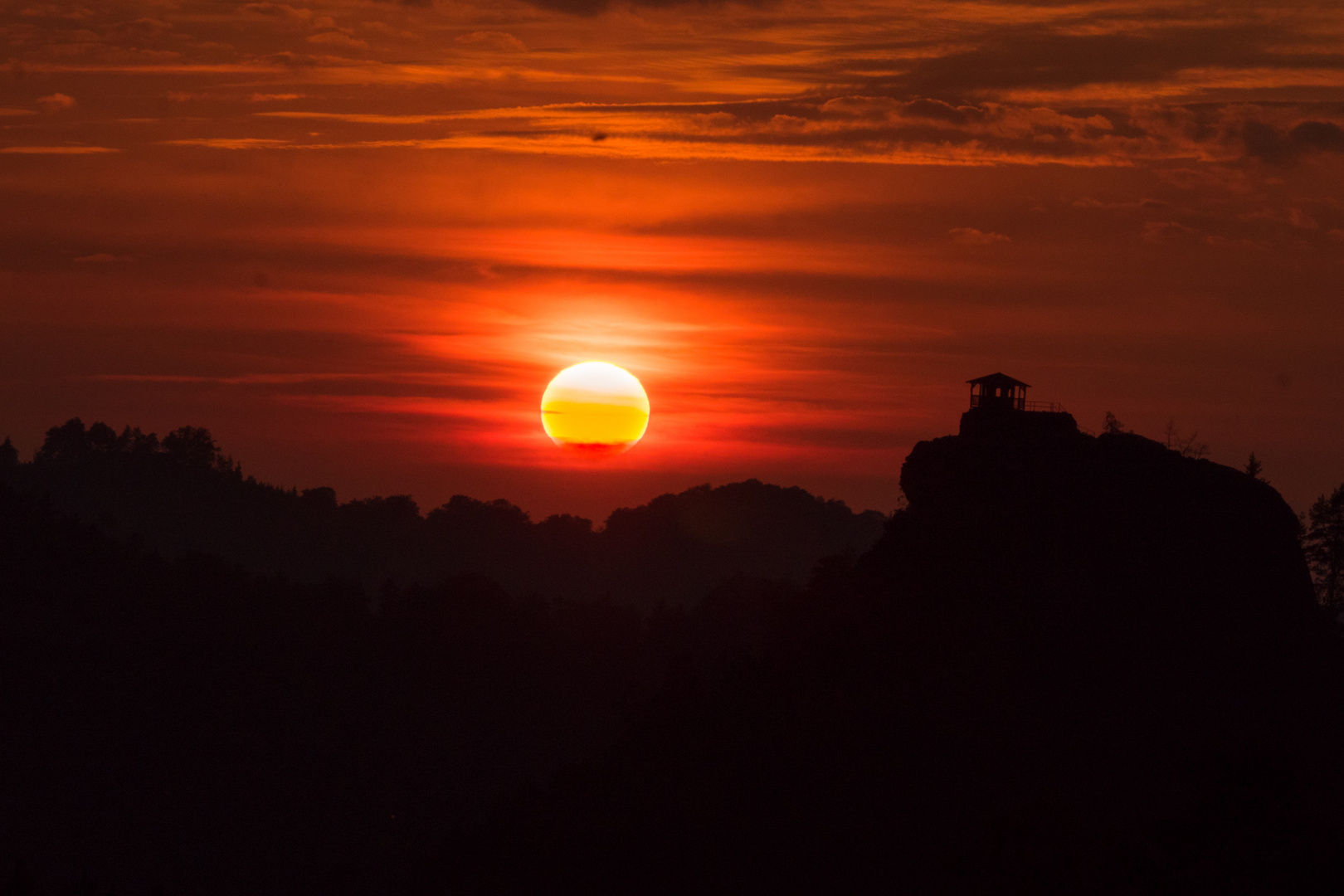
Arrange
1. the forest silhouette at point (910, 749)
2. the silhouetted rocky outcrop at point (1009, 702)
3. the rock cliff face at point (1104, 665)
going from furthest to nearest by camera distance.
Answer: the silhouetted rocky outcrop at point (1009, 702) → the forest silhouette at point (910, 749) → the rock cliff face at point (1104, 665)

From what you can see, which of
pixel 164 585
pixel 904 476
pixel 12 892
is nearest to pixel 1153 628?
pixel 904 476

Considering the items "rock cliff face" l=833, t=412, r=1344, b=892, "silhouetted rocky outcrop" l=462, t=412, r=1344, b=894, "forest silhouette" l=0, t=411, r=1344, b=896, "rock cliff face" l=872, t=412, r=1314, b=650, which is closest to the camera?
"rock cliff face" l=833, t=412, r=1344, b=892

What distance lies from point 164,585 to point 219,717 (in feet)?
76.6

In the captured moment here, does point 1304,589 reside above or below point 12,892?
above

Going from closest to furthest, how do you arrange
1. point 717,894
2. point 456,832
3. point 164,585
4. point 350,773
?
point 717,894, point 456,832, point 350,773, point 164,585

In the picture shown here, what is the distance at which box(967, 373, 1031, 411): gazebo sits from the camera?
93.4 metres

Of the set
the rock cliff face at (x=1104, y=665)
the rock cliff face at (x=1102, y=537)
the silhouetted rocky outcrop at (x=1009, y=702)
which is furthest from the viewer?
the rock cliff face at (x=1102, y=537)

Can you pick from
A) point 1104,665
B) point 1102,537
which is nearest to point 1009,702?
point 1104,665

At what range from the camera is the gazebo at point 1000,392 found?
9338 cm

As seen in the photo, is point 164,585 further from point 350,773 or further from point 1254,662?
point 1254,662

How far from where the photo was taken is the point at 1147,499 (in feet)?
302

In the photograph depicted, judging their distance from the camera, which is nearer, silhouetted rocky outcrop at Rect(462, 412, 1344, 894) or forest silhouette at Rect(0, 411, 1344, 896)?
forest silhouette at Rect(0, 411, 1344, 896)

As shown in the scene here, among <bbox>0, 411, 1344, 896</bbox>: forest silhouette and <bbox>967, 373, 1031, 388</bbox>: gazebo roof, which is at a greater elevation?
<bbox>967, 373, 1031, 388</bbox>: gazebo roof

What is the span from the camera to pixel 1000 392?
93.6 meters
